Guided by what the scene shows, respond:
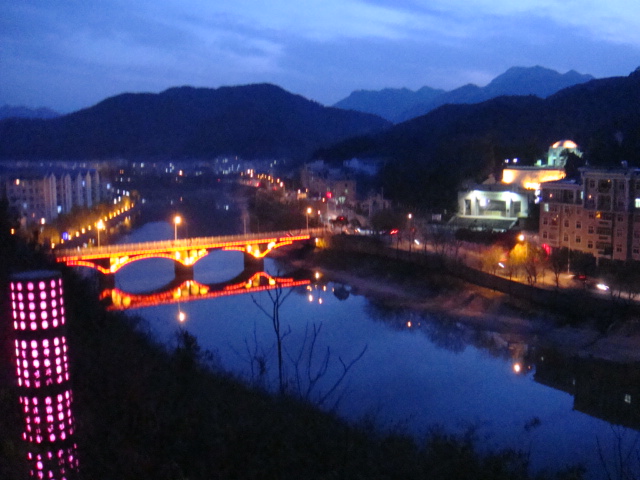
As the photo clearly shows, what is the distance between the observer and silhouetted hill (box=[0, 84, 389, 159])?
48.5m

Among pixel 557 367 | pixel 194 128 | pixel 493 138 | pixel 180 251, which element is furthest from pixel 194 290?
pixel 194 128

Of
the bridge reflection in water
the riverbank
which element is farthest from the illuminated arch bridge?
the riverbank

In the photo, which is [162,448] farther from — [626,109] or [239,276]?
[626,109]

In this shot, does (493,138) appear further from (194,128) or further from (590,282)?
(194,128)

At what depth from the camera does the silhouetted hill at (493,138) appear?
16.8m

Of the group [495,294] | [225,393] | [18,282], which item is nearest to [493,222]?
[495,294]

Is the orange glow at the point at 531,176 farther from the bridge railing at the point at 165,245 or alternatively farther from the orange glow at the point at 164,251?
the orange glow at the point at 164,251

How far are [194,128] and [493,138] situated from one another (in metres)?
38.2

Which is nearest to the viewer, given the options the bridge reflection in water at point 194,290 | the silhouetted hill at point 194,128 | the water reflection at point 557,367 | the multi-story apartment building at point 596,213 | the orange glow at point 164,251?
the water reflection at point 557,367

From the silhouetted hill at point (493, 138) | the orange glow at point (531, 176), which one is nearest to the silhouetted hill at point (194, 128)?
the silhouetted hill at point (493, 138)

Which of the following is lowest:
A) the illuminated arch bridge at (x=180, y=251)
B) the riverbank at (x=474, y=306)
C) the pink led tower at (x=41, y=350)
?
the riverbank at (x=474, y=306)

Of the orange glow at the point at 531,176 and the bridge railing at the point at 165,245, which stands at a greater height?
the orange glow at the point at 531,176

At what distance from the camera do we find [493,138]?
23906 millimetres

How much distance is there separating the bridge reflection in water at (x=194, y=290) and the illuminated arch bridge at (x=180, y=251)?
46 centimetres
